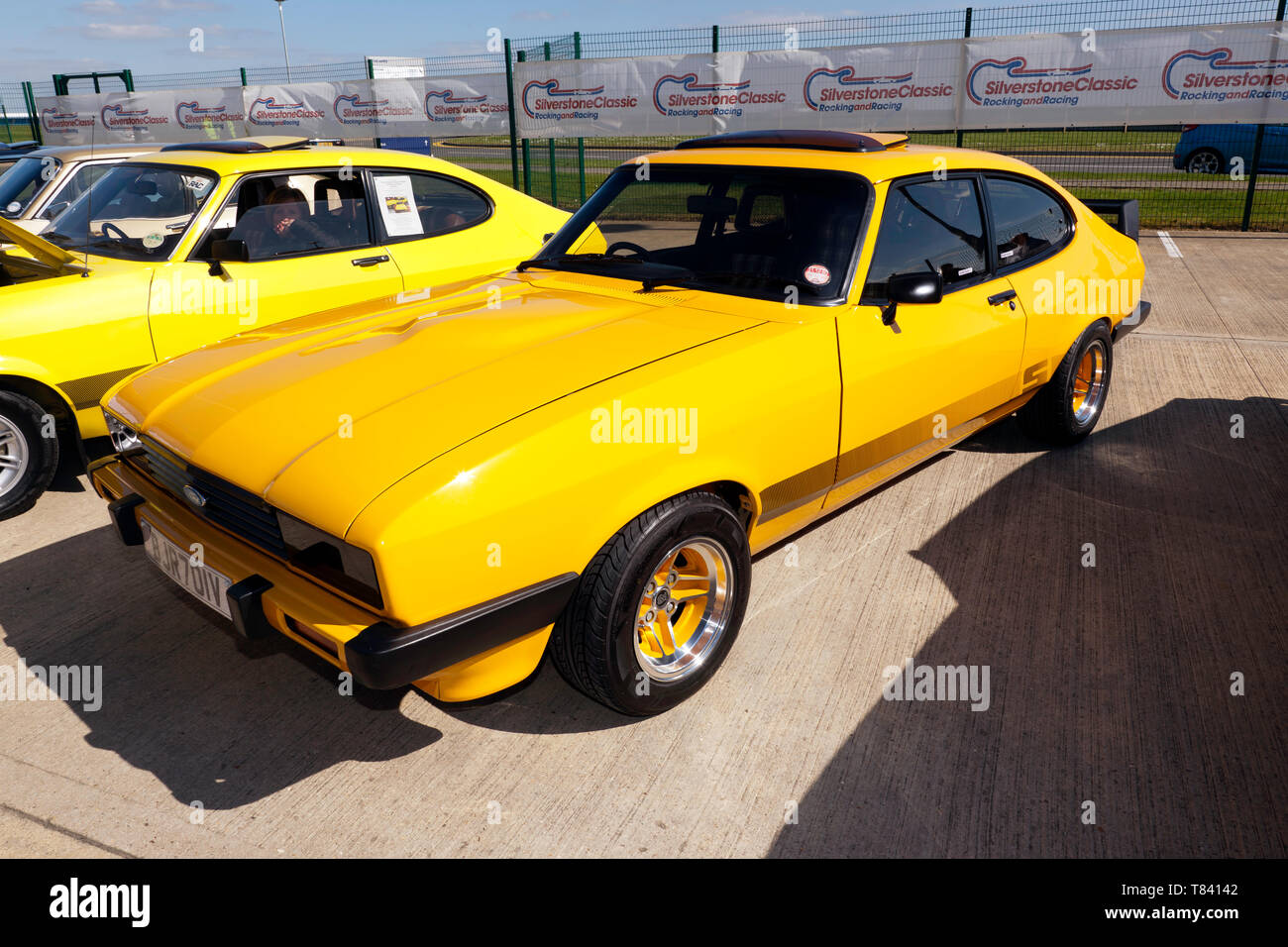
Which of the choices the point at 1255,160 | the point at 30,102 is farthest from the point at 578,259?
the point at 30,102

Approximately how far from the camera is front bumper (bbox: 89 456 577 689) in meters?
2.21

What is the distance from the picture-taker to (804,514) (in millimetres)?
3338

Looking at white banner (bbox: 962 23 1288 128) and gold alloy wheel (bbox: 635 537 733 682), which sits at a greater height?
white banner (bbox: 962 23 1288 128)

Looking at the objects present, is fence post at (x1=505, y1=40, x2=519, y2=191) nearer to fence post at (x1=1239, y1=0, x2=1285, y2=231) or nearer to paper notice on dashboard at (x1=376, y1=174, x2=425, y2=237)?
paper notice on dashboard at (x1=376, y1=174, x2=425, y2=237)

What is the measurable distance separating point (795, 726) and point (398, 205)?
400cm

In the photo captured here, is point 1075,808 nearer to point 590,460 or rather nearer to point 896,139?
point 590,460

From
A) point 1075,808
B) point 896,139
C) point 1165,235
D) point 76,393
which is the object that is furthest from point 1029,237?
point 1165,235

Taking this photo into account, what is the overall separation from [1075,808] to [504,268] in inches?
175

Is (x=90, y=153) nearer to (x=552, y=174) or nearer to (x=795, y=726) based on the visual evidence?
(x=795, y=726)

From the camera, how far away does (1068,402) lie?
4723 mm

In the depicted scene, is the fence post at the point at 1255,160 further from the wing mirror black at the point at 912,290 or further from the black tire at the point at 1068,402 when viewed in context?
the wing mirror black at the point at 912,290

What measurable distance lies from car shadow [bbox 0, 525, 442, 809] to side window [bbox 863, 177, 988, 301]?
236 cm

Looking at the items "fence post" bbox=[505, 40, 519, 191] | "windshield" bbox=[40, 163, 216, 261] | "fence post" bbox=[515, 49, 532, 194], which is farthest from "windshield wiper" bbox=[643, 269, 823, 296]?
"fence post" bbox=[505, 40, 519, 191]

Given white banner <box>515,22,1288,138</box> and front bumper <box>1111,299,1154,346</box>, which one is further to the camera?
white banner <box>515,22,1288,138</box>
